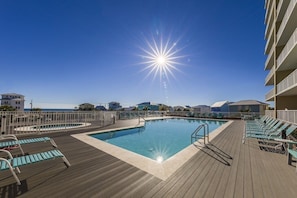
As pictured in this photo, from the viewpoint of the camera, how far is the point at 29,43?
1124cm

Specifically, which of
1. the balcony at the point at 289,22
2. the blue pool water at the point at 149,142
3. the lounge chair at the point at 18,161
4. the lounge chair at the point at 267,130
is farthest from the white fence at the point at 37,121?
the balcony at the point at 289,22

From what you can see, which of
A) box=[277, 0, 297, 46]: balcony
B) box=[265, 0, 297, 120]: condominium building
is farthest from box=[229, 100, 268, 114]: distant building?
box=[277, 0, 297, 46]: balcony

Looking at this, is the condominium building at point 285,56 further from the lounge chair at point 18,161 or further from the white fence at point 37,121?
the white fence at point 37,121

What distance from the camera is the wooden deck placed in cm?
214

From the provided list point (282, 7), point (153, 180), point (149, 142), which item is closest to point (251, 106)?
point (282, 7)

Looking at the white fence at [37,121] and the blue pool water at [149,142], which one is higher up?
the white fence at [37,121]

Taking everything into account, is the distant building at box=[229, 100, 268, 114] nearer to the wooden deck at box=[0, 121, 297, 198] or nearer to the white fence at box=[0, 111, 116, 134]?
the wooden deck at box=[0, 121, 297, 198]

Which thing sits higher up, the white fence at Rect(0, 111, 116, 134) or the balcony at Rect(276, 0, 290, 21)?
the balcony at Rect(276, 0, 290, 21)

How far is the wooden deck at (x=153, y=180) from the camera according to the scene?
2.14 m

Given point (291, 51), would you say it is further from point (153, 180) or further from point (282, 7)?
point (153, 180)

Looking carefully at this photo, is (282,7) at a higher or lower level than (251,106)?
higher

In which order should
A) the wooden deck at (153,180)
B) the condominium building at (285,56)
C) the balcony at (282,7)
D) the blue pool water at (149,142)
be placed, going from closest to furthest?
the wooden deck at (153,180) → the blue pool water at (149,142) → the condominium building at (285,56) → the balcony at (282,7)

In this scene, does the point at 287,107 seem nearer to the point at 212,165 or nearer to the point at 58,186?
the point at 212,165

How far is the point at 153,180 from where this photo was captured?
2555 millimetres
